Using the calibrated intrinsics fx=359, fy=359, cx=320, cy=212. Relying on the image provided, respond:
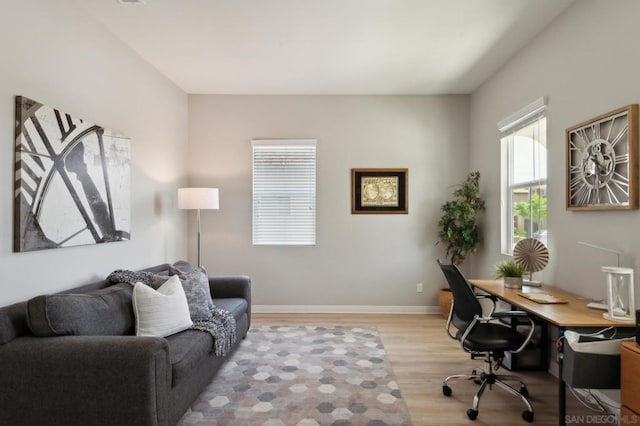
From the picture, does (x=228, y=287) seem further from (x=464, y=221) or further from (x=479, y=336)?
(x=464, y=221)

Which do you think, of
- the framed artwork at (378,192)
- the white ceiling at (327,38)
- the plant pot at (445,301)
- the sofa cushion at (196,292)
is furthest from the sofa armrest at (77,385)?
the plant pot at (445,301)

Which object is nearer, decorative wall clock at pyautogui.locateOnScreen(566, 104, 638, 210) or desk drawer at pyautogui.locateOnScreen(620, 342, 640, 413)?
desk drawer at pyautogui.locateOnScreen(620, 342, 640, 413)

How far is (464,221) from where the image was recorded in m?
4.39

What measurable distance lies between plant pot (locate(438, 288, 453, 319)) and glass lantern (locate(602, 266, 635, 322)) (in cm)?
245

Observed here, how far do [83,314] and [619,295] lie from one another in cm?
314

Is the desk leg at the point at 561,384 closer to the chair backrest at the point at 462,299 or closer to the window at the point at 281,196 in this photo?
the chair backrest at the point at 462,299

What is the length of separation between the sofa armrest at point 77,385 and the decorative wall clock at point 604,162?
291 cm

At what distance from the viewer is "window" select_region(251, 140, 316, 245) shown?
488 centimetres

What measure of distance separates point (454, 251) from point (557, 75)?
89.5 inches

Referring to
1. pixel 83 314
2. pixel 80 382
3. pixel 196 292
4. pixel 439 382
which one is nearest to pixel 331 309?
pixel 439 382

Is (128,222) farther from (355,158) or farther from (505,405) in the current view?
(505,405)

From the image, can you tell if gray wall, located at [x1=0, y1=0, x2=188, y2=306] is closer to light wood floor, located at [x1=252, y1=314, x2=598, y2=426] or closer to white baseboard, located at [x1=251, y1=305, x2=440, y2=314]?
white baseboard, located at [x1=251, y1=305, x2=440, y2=314]

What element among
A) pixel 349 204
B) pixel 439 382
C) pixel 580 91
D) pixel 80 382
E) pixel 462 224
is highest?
pixel 580 91

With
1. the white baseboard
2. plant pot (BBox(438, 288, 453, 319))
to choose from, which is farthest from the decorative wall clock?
the white baseboard
